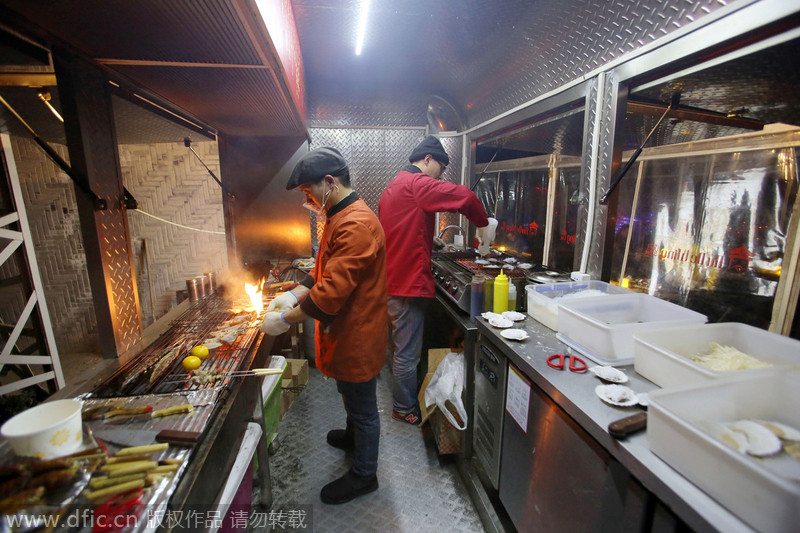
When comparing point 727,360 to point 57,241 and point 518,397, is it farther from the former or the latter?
point 57,241

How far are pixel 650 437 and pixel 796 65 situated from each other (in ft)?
6.41

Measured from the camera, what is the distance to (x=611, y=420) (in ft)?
3.60

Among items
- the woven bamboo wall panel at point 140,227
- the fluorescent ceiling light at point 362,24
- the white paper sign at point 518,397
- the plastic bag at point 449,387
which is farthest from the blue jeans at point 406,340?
the woven bamboo wall panel at point 140,227

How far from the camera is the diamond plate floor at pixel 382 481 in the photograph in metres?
2.02

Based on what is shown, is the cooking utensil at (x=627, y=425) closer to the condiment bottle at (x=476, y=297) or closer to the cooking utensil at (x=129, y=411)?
the condiment bottle at (x=476, y=297)

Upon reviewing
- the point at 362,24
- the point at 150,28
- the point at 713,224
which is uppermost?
the point at 362,24

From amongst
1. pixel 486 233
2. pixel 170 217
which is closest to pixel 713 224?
pixel 486 233

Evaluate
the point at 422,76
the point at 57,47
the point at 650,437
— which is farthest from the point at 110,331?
the point at 422,76

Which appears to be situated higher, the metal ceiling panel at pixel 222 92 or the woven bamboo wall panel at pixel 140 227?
the metal ceiling panel at pixel 222 92

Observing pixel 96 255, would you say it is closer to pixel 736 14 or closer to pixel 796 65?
pixel 736 14

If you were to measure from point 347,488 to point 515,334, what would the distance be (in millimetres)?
1538

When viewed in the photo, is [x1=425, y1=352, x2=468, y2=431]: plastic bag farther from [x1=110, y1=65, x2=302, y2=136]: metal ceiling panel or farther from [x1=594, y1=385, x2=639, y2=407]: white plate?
[x1=110, y1=65, x2=302, y2=136]: metal ceiling panel

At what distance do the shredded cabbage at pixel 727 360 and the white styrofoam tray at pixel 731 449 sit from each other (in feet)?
0.37

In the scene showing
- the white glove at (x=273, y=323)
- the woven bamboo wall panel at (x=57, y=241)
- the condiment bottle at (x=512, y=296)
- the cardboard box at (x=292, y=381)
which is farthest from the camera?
the woven bamboo wall panel at (x=57, y=241)
